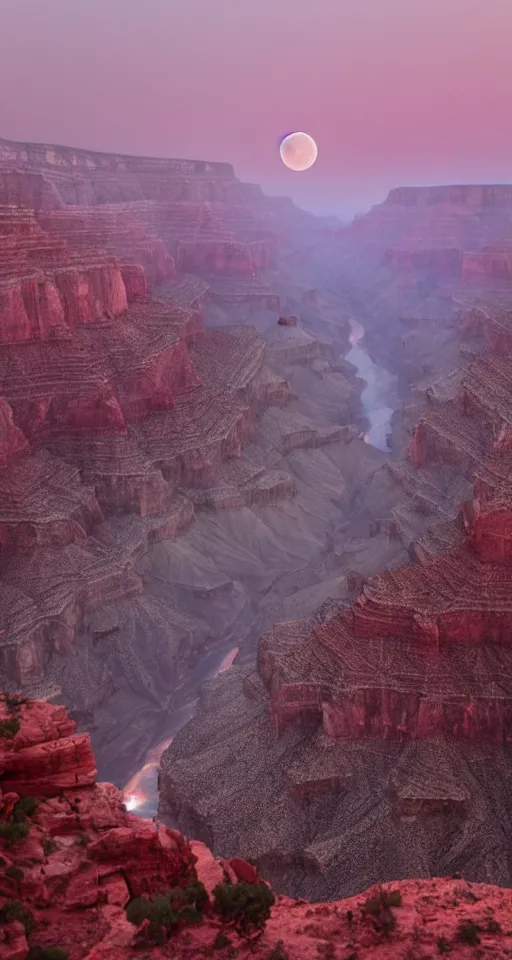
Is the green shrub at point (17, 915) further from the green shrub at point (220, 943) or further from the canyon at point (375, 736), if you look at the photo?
the canyon at point (375, 736)

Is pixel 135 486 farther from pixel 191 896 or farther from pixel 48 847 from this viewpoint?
pixel 191 896

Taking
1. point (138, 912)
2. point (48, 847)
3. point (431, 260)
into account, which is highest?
point (431, 260)

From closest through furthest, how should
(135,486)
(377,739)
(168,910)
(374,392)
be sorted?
1. (168,910)
2. (377,739)
3. (135,486)
4. (374,392)

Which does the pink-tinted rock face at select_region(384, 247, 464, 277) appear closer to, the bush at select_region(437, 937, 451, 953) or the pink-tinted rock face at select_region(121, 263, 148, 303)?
the pink-tinted rock face at select_region(121, 263, 148, 303)

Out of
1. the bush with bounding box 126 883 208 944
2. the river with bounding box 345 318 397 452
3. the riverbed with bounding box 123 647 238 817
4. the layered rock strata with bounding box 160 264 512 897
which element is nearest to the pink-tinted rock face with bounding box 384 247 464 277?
the river with bounding box 345 318 397 452

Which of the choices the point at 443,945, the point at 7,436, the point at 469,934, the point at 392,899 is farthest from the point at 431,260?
the point at 443,945

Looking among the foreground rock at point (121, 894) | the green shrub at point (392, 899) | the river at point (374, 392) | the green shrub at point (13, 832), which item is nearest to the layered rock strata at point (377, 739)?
the foreground rock at point (121, 894)
